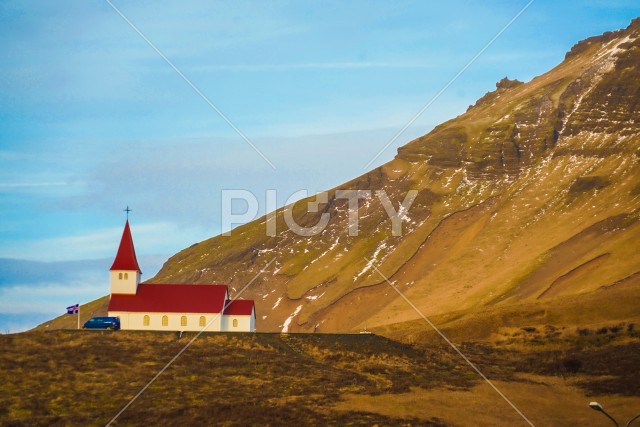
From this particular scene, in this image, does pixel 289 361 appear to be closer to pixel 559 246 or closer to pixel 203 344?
pixel 203 344

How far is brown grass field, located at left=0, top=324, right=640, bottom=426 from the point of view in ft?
227

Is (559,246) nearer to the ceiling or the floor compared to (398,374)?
nearer to the ceiling

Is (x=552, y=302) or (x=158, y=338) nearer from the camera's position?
(x=158, y=338)

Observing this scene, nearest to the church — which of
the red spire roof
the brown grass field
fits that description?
the red spire roof

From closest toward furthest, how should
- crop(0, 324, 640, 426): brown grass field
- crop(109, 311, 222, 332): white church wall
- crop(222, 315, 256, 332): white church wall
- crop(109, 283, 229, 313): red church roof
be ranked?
crop(0, 324, 640, 426): brown grass field < crop(109, 311, 222, 332): white church wall < crop(109, 283, 229, 313): red church roof < crop(222, 315, 256, 332): white church wall

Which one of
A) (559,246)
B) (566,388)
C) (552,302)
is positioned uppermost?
(559,246)

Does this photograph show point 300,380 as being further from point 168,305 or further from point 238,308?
point 238,308

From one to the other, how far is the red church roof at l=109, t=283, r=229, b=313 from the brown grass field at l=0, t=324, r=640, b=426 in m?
5.54

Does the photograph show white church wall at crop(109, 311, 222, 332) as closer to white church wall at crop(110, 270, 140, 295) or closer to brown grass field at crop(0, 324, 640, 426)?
white church wall at crop(110, 270, 140, 295)

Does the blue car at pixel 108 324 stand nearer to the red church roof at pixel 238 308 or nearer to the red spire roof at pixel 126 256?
the red spire roof at pixel 126 256

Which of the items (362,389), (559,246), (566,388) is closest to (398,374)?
(362,389)

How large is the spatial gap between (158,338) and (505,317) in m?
54.5

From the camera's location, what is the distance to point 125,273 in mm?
101750

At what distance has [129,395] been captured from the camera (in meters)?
74.4
